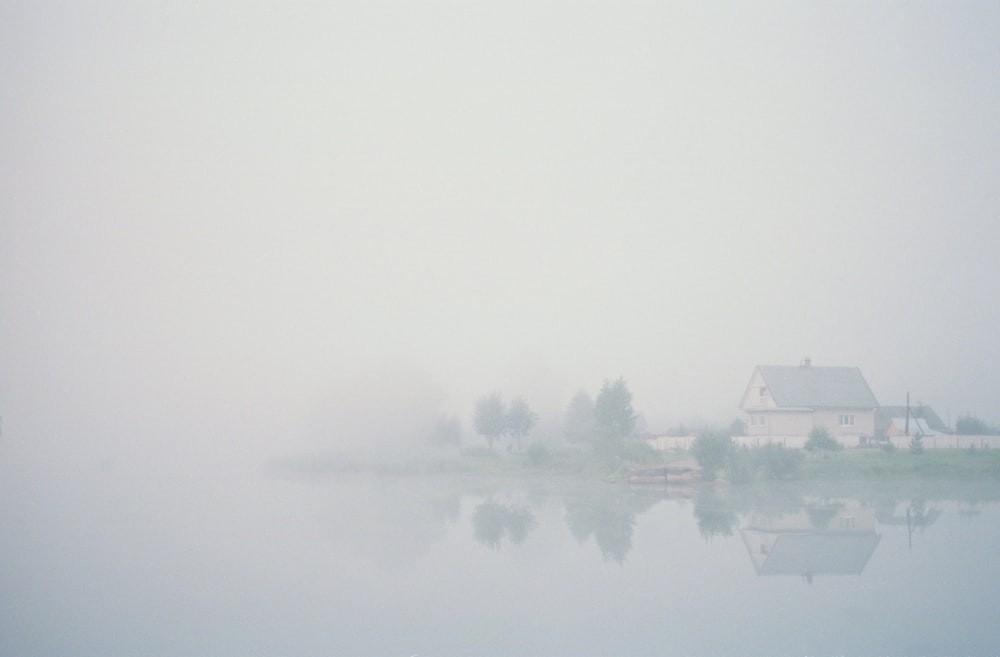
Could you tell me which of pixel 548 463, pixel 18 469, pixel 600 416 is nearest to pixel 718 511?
pixel 548 463

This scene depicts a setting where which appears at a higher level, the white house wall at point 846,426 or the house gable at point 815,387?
the house gable at point 815,387

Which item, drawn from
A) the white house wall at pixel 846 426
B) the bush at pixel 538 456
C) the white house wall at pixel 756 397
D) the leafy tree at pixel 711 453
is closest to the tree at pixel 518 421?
the bush at pixel 538 456

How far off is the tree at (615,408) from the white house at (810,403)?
6.87m

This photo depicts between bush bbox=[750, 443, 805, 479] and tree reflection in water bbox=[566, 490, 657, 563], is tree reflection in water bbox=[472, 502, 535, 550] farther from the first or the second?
bush bbox=[750, 443, 805, 479]

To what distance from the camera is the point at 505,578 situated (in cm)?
1362

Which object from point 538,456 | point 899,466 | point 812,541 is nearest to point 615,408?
point 538,456

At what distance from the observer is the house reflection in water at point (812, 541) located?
1438 centimetres

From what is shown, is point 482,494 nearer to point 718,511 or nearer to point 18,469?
point 718,511

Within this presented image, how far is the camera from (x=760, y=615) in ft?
36.2

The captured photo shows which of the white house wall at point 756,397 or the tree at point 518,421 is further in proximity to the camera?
the tree at point 518,421

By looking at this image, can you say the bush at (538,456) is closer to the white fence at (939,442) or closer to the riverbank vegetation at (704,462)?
the riverbank vegetation at (704,462)

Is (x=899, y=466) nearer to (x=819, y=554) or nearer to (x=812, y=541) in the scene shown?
(x=812, y=541)

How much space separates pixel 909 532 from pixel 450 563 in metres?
11.2

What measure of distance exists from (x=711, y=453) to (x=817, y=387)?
17.1 metres
